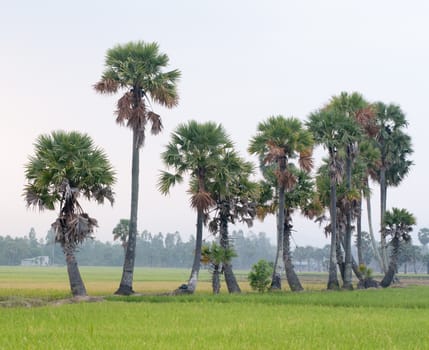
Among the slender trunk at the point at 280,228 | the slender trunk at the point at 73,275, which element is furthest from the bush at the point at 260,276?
the slender trunk at the point at 73,275

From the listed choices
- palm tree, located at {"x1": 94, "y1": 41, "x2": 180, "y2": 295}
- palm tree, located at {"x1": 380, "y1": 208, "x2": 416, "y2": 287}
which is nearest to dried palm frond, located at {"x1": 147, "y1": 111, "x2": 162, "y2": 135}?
palm tree, located at {"x1": 94, "y1": 41, "x2": 180, "y2": 295}

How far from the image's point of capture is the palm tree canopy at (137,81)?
41.1m

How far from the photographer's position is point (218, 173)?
43.0 m

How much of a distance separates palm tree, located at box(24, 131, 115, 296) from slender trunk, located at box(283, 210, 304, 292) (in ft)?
52.4

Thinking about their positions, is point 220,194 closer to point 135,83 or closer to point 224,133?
point 224,133

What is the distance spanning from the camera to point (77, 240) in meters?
36.7

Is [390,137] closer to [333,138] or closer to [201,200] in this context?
[333,138]

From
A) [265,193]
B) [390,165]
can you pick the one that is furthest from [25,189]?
[390,165]

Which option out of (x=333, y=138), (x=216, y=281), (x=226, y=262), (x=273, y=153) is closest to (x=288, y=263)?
(x=226, y=262)

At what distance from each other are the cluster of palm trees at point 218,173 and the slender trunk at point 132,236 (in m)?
0.06

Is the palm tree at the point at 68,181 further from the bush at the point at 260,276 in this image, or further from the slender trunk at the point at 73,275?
the bush at the point at 260,276

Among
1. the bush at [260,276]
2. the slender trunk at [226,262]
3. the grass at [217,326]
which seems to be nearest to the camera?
the grass at [217,326]

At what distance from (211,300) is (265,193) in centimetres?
1533

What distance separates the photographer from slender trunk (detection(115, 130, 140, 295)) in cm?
3947
